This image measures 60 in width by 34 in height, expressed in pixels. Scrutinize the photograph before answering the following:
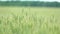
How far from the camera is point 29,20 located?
811mm

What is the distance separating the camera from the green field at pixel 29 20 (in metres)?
0.75

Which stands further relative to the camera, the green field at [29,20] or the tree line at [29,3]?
the tree line at [29,3]

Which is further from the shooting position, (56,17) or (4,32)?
(56,17)

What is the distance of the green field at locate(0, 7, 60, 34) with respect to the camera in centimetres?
75

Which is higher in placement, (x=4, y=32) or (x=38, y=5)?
(x=38, y=5)

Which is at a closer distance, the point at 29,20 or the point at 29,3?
the point at 29,20

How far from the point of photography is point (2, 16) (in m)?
0.85

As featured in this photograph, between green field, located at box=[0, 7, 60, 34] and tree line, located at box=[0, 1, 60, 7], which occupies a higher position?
tree line, located at box=[0, 1, 60, 7]

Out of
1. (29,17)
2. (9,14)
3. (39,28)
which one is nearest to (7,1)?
(9,14)

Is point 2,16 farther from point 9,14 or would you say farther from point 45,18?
point 45,18

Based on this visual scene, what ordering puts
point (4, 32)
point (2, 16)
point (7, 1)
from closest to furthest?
point (4, 32)
point (2, 16)
point (7, 1)

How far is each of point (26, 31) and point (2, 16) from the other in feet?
0.73

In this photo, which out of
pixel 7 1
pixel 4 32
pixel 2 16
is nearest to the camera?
pixel 4 32

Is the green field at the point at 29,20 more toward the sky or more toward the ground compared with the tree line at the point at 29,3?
more toward the ground
